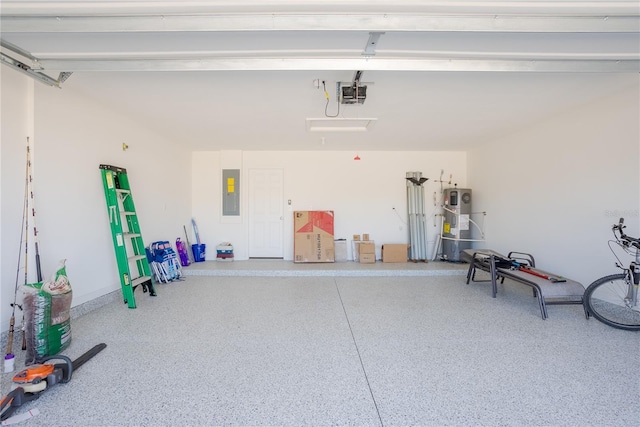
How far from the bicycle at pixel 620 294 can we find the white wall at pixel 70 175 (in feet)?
19.4

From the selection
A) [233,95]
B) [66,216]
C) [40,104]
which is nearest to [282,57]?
[233,95]

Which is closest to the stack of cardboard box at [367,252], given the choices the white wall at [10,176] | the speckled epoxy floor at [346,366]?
the speckled epoxy floor at [346,366]

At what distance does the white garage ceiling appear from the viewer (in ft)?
6.02

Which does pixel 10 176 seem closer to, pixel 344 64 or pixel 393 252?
pixel 344 64

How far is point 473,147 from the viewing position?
6.04m

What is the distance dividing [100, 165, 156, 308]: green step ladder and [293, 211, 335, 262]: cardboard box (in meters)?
2.80

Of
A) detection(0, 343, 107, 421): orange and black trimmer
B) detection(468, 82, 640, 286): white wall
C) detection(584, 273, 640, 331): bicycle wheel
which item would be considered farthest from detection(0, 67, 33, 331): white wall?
detection(468, 82, 640, 286): white wall

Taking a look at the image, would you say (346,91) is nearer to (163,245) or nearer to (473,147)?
(163,245)

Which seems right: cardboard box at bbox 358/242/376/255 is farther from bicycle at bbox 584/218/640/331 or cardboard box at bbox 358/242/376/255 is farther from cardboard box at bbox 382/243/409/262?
bicycle at bbox 584/218/640/331

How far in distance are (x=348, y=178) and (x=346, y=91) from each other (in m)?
3.54

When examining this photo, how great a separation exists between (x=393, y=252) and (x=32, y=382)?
544 centimetres

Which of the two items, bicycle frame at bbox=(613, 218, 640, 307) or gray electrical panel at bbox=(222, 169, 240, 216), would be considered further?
gray electrical panel at bbox=(222, 169, 240, 216)

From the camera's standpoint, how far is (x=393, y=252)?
6.00 metres

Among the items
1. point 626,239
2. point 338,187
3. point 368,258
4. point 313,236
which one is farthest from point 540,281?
point 338,187
